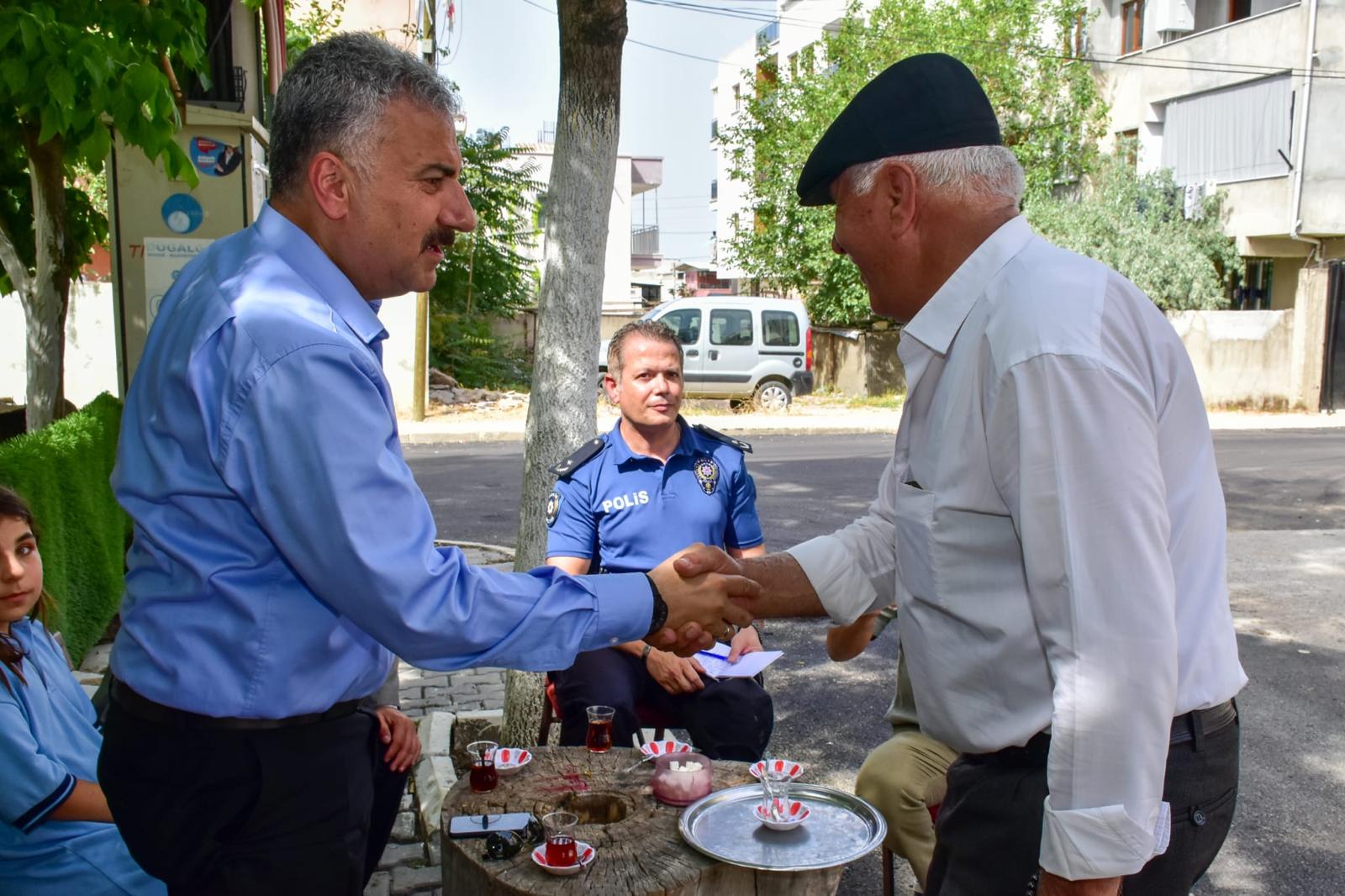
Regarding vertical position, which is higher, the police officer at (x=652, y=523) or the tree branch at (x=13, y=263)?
the tree branch at (x=13, y=263)

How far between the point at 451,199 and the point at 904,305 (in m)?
0.91

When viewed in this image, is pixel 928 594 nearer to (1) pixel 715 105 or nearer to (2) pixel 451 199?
(2) pixel 451 199

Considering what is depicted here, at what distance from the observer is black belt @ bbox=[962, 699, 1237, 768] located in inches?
70.2

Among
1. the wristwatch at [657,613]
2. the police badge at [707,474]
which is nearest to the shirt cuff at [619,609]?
the wristwatch at [657,613]

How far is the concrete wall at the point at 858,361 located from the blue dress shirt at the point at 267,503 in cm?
2084

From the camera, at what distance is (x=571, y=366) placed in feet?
14.9

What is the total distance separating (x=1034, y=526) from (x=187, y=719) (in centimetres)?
145

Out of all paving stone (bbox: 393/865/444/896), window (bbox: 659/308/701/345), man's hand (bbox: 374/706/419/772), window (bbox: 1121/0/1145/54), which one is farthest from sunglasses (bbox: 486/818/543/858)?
window (bbox: 1121/0/1145/54)

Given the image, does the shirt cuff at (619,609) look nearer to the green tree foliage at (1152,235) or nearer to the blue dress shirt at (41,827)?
the blue dress shirt at (41,827)

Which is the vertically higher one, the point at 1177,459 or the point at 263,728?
the point at 1177,459

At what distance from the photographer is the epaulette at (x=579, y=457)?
4.20 metres

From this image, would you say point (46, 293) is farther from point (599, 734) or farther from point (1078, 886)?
point (1078, 886)

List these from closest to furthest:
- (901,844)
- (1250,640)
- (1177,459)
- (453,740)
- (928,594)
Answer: (1177,459) → (928,594) → (901,844) → (453,740) → (1250,640)

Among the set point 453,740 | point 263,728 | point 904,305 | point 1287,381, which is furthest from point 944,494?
point 1287,381
